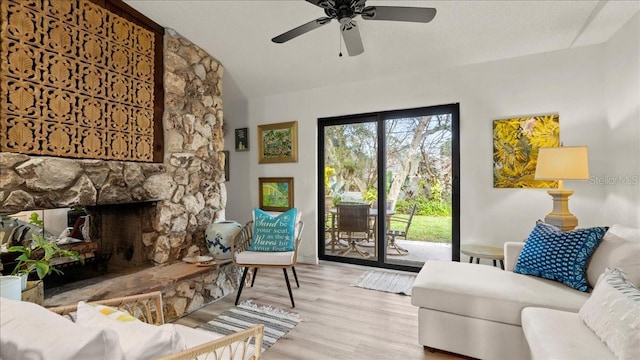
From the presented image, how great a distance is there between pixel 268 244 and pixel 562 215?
272 centimetres

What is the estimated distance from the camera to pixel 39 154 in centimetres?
220

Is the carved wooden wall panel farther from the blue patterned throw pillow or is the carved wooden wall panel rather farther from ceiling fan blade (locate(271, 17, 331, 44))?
the blue patterned throw pillow

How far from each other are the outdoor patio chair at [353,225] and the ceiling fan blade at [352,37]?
83.4 inches

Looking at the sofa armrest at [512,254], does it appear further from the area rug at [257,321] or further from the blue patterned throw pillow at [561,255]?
the area rug at [257,321]

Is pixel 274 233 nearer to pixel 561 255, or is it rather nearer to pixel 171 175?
pixel 171 175

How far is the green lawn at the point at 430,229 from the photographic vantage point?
3.65 m

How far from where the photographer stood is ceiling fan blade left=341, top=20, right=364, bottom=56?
2238mm

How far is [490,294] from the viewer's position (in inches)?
74.9

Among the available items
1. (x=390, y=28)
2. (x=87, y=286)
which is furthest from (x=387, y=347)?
(x=390, y=28)

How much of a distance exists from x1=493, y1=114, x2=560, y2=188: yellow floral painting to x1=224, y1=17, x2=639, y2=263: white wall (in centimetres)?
6

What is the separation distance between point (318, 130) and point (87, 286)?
10.1ft

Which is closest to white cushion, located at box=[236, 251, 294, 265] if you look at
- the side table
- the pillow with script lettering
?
the pillow with script lettering

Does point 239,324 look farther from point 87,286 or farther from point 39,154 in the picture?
point 39,154

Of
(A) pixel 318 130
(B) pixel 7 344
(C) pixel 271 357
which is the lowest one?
(C) pixel 271 357
